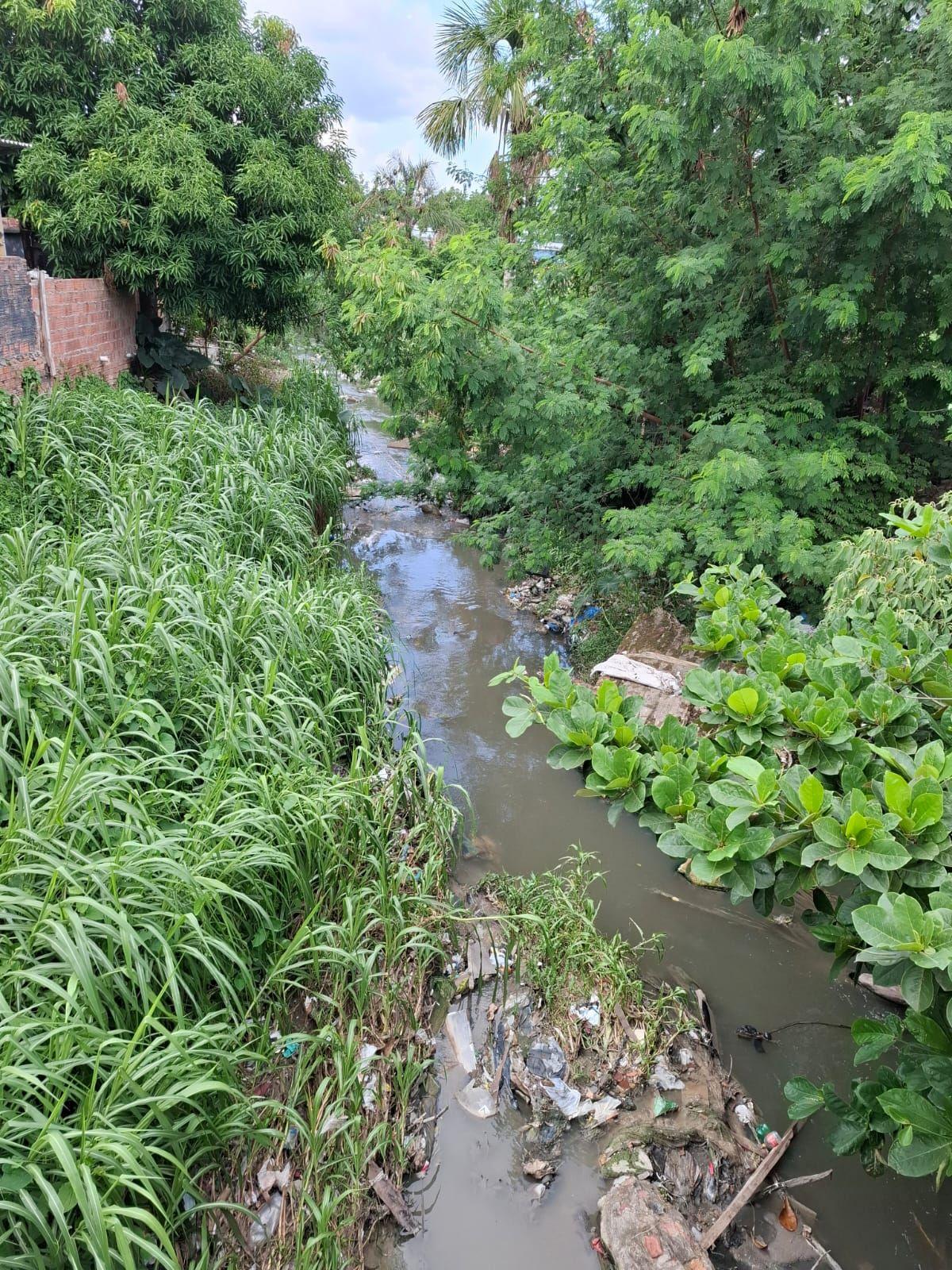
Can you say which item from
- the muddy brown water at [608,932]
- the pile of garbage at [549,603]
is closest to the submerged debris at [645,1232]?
the muddy brown water at [608,932]

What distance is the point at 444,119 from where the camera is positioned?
10.9m

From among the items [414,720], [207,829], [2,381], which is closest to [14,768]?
[207,829]

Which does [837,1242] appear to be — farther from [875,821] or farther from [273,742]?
[273,742]

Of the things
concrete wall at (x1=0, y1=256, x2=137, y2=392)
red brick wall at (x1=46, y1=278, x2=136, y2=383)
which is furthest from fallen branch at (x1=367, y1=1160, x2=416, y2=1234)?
red brick wall at (x1=46, y1=278, x2=136, y2=383)

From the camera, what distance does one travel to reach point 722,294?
4875 millimetres

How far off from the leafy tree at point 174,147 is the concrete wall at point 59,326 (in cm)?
41

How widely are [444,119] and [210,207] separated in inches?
241

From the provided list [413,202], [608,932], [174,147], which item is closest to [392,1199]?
[608,932]

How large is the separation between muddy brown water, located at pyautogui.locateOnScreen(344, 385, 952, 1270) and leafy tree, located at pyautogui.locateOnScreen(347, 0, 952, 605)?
1469 millimetres

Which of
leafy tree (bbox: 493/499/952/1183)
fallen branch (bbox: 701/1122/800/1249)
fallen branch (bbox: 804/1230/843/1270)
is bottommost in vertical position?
fallen branch (bbox: 804/1230/843/1270)

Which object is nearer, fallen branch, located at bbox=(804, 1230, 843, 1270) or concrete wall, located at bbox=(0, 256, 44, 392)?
fallen branch, located at bbox=(804, 1230, 843, 1270)

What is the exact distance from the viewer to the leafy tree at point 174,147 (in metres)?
6.27

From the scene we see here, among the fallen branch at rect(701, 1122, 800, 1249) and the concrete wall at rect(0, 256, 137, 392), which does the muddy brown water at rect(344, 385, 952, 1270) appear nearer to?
the fallen branch at rect(701, 1122, 800, 1249)

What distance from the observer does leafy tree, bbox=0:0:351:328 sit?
6.27m
